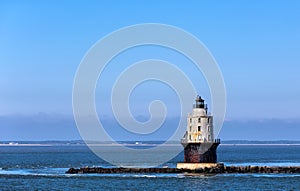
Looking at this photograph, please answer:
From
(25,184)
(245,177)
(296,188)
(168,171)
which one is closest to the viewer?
(296,188)

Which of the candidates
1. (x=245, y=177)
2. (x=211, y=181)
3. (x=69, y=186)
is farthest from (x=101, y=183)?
(x=245, y=177)

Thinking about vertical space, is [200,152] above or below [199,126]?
below

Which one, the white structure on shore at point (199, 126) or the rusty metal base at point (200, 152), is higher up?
the white structure on shore at point (199, 126)

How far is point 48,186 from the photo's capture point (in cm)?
6266

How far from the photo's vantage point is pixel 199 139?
73250mm

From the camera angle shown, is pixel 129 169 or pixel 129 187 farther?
pixel 129 169

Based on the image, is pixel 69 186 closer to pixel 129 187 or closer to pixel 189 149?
pixel 129 187

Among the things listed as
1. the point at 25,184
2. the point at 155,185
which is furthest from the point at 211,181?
the point at 25,184

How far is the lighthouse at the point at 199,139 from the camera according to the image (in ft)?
240

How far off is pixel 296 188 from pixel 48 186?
64.2 feet

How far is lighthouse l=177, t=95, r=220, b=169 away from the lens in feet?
240

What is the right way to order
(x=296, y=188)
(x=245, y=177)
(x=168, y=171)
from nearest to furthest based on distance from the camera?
(x=296, y=188), (x=245, y=177), (x=168, y=171)

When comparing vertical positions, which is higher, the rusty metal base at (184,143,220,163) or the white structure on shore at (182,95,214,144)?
the white structure on shore at (182,95,214,144)

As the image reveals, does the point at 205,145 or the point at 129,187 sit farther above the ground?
the point at 205,145
